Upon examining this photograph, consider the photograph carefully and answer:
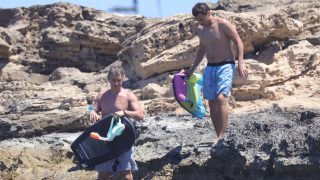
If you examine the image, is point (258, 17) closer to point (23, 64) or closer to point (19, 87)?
point (19, 87)

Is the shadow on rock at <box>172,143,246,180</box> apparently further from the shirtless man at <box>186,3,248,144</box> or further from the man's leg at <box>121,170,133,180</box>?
the man's leg at <box>121,170,133,180</box>

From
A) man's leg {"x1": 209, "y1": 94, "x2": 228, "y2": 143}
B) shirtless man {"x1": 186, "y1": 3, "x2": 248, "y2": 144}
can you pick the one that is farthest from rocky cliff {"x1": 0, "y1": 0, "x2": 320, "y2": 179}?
shirtless man {"x1": 186, "y1": 3, "x2": 248, "y2": 144}

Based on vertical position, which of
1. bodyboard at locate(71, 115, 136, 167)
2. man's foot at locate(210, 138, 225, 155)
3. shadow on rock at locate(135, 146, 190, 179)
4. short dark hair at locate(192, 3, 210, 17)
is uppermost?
short dark hair at locate(192, 3, 210, 17)

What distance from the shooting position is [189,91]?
7.24 m

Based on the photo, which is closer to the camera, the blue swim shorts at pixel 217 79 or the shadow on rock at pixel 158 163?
the blue swim shorts at pixel 217 79

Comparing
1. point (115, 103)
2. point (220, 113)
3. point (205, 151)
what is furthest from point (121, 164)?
point (220, 113)

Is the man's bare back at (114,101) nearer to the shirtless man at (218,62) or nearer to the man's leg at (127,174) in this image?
the man's leg at (127,174)

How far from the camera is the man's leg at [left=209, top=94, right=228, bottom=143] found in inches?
259

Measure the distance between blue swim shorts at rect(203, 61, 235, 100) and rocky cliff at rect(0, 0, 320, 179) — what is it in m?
0.52

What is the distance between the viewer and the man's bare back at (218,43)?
6.77m

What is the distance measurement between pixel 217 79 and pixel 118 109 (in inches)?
43.7

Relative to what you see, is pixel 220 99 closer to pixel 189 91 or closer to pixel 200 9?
pixel 189 91

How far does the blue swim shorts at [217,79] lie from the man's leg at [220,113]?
6cm

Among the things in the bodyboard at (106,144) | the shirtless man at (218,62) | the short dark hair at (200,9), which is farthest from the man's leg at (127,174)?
the short dark hair at (200,9)
